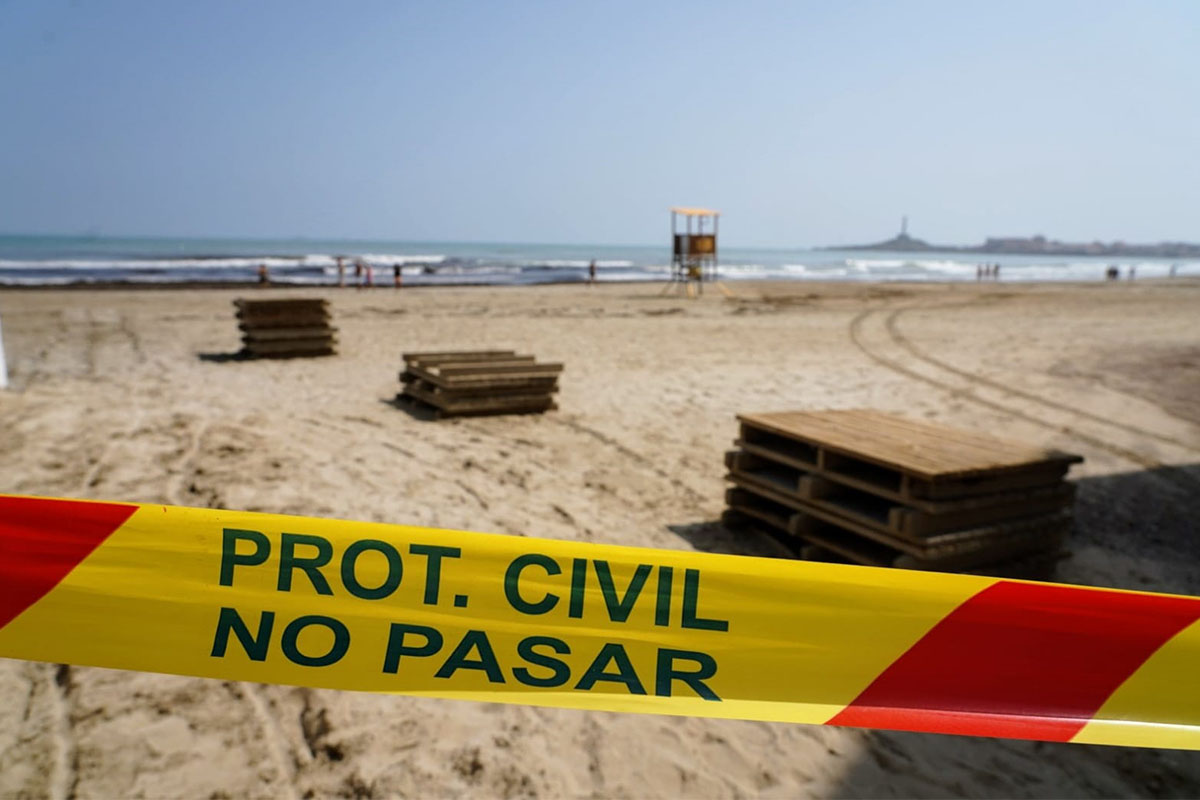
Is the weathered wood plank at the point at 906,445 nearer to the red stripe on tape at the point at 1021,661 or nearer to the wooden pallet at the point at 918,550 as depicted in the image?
the wooden pallet at the point at 918,550

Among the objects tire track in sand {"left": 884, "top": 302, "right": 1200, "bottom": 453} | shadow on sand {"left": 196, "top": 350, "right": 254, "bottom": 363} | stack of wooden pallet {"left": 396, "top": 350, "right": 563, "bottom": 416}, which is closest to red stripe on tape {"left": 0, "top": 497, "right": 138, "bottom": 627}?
stack of wooden pallet {"left": 396, "top": 350, "right": 563, "bottom": 416}

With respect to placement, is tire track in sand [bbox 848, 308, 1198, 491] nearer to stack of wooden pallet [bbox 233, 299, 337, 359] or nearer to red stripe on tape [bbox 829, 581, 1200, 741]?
→ red stripe on tape [bbox 829, 581, 1200, 741]

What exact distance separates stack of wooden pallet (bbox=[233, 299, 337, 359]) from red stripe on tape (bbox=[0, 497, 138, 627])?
1342 centimetres

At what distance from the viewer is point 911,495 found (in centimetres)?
536

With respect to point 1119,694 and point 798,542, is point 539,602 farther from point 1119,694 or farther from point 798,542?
point 798,542

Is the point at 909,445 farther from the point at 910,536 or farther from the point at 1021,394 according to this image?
the point at 1021,394

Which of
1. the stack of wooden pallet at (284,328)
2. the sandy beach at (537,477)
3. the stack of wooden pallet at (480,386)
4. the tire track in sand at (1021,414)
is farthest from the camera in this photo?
the stack of wooden pallet at (284,328)

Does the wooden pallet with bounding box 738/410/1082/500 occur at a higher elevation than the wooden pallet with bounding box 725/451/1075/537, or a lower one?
higher

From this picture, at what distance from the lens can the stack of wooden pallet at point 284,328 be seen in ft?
49.3

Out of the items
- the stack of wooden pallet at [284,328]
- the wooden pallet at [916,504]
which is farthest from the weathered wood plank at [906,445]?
the stack of wooden pallet at [284,328]

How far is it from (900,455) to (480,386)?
19.1ft

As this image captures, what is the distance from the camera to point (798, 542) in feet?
21.2

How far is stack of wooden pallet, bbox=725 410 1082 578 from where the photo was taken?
5336 mm

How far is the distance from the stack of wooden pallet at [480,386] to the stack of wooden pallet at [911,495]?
14.1 feet
